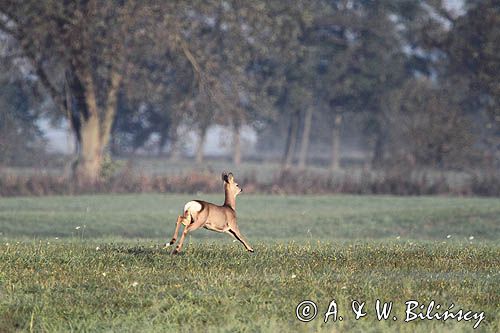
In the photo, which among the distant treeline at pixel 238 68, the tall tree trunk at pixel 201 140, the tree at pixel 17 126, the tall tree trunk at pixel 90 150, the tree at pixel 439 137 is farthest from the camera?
the tree at pixel 17 126

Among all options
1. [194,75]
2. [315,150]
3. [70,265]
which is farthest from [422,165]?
[315,150]

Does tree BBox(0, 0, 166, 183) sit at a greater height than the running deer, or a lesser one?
greater

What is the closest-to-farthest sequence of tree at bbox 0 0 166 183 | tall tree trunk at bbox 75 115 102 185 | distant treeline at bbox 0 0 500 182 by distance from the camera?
1. tree at bbox 0 0 166 183
2. distant treeline at bbox 0 0 500 182
3. tall tree trunk at bbox 75 115 102 185

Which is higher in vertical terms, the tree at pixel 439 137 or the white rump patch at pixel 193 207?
the tree at pixel 439 137

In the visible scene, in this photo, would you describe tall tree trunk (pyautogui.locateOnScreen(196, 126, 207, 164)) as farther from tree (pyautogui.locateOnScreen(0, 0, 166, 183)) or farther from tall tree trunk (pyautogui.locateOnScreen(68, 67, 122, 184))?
tree (pyautogui.locateOnScreen(0, 0, 166, 183))

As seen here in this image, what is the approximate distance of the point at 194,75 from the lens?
46.6 m

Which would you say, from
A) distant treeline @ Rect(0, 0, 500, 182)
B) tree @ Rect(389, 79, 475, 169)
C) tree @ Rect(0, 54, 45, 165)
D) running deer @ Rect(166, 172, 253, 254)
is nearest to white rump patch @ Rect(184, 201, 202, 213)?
running deer @ Rect(166, 172, 253, 254)

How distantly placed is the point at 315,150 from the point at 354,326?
442ft

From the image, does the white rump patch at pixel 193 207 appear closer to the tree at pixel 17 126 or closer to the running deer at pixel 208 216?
the running deer at pixel 208 216

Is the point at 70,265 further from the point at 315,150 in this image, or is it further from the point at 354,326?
the point at 315,150

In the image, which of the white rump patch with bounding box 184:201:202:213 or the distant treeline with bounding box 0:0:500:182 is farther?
the distant treeline with bounding box 0:0:500:182

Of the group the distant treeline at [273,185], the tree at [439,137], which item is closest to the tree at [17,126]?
the distant treeline at [273,185]

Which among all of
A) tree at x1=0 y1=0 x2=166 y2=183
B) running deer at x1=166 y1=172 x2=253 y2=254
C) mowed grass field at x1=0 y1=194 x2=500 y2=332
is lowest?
mowed grass field at x1=0 y1=194 x2=500 y2=332

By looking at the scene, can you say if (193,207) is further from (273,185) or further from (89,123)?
(89,123)
